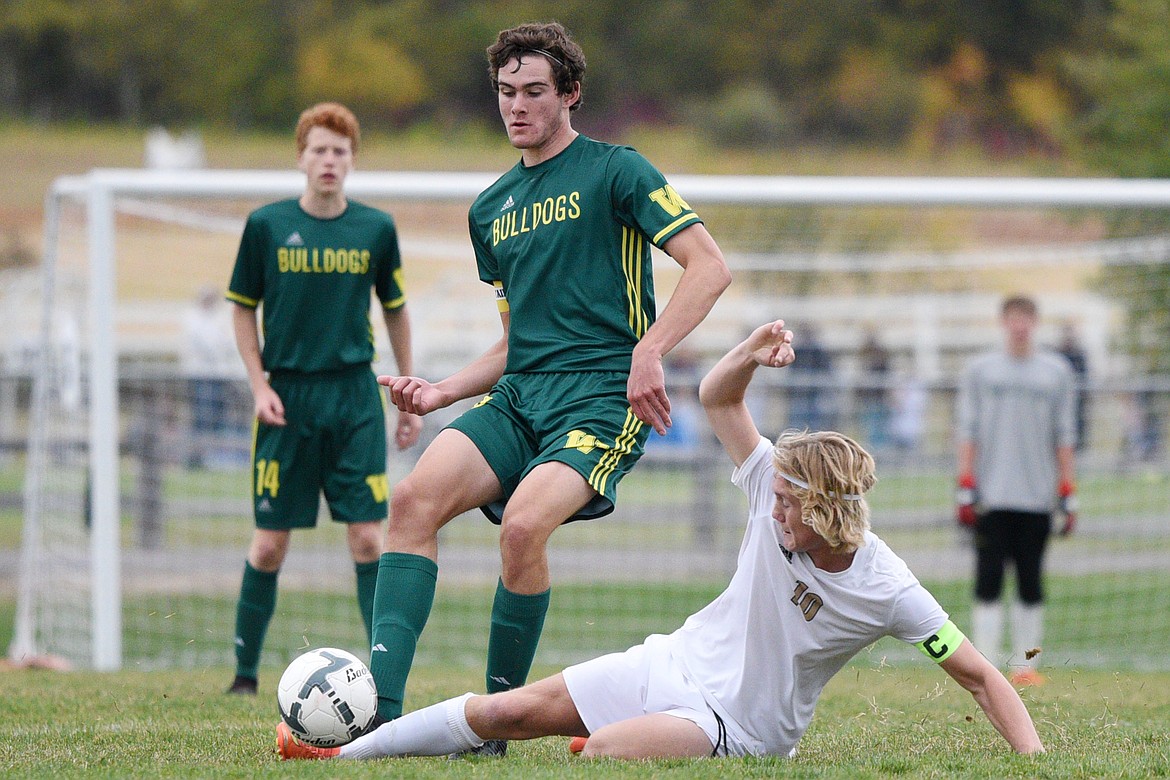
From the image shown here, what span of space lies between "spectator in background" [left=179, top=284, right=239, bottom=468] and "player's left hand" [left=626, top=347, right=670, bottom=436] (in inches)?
333

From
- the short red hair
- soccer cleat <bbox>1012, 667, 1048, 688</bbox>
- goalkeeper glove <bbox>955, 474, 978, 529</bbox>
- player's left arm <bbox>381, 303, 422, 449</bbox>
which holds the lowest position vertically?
soccer cleat <bbox>1012, 667, 1048, 688</bbox>

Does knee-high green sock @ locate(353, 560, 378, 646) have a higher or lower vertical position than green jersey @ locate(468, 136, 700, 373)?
lower

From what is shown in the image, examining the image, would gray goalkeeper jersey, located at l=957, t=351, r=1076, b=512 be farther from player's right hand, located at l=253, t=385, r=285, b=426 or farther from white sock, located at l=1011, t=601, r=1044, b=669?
player's right hand, located at l=253, t=385, r=285, b=426

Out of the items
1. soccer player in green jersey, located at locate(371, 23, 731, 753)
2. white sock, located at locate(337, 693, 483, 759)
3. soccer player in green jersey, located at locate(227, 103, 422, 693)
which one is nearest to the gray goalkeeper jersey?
soccer player in green jersey, located at locate(227, 103, 422, 693)

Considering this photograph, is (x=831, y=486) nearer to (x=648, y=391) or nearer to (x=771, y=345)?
(x=771, y=345)

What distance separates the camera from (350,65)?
5659cm

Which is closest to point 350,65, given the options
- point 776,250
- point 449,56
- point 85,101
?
point 449,56

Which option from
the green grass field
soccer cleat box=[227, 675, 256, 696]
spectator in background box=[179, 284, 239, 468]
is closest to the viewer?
the green grass field

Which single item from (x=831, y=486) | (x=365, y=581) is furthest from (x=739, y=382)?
(x=365, y=581)

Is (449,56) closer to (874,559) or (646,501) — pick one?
(646,501)

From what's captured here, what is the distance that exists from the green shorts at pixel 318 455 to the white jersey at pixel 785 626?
94.4 inches

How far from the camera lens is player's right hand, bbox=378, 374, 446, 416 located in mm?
4582

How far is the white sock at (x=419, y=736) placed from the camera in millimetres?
4254

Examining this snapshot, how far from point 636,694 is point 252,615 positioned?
278 cm
